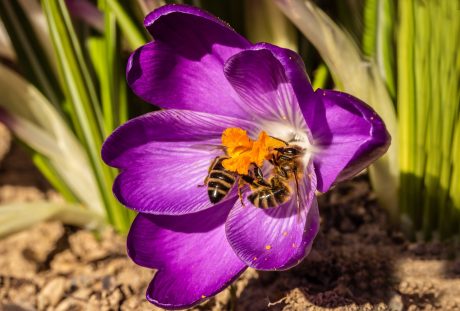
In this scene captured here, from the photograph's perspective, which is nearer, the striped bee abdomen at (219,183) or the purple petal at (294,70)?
the purple petal at (294,70)

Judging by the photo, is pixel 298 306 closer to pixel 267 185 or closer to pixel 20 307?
pixel 267 185

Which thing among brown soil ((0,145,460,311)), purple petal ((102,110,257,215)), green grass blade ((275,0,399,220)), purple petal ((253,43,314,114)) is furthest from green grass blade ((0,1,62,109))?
purple petal ((253,43,314,114))

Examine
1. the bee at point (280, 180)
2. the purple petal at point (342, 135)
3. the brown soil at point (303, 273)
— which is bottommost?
the brown soil at point (303, 273)

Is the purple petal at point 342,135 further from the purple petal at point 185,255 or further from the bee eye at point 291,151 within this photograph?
the purple petal at point 185,255

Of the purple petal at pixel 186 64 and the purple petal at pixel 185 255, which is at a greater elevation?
the purple petal at pixel 186 64

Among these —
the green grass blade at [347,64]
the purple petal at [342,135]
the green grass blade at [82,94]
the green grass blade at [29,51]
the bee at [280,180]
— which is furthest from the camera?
the green grass blade at [29,51]

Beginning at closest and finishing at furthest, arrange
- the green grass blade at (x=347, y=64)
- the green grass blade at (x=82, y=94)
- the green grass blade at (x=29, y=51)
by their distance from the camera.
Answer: the green grass blade at (x=347, y=64)
the green grass blade at (x=82, y=94)
the green grass blade at (x=29, y=51)

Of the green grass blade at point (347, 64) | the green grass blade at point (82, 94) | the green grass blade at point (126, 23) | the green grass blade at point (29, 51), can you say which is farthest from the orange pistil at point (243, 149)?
the green grass blade at point (29, 51)

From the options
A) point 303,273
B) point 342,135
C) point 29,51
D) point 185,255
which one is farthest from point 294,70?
point 29,51
